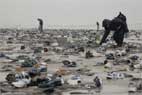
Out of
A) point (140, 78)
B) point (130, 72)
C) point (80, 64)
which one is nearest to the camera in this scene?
point (140, 78)

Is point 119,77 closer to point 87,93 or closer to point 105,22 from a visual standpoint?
point 87,93

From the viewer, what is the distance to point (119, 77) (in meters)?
12.9

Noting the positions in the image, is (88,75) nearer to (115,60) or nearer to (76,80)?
(76,80)

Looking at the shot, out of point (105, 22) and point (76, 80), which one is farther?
point (105, 22)

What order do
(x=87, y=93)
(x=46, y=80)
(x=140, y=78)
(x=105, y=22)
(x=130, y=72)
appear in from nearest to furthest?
1. (x=87, y=93)
2. (x=46, y=80)
3. (x=140, y=78)
4. (x=130, y=72)
5. (x=105, y=22)

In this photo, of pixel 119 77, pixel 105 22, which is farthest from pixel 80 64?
pixel 105 22

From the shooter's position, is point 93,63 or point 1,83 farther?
point 93,63

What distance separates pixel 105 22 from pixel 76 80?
12.4 m

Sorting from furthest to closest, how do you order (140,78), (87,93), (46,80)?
(140,78) → (46,80) → (87,93)

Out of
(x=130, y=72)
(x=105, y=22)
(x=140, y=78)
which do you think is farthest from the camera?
(x=105, y=22)

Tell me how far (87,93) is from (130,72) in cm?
409

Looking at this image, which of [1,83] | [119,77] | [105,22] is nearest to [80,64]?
[119,77]

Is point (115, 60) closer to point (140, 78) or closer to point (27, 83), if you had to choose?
point (140, 78)

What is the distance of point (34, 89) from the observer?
35.7 ft
